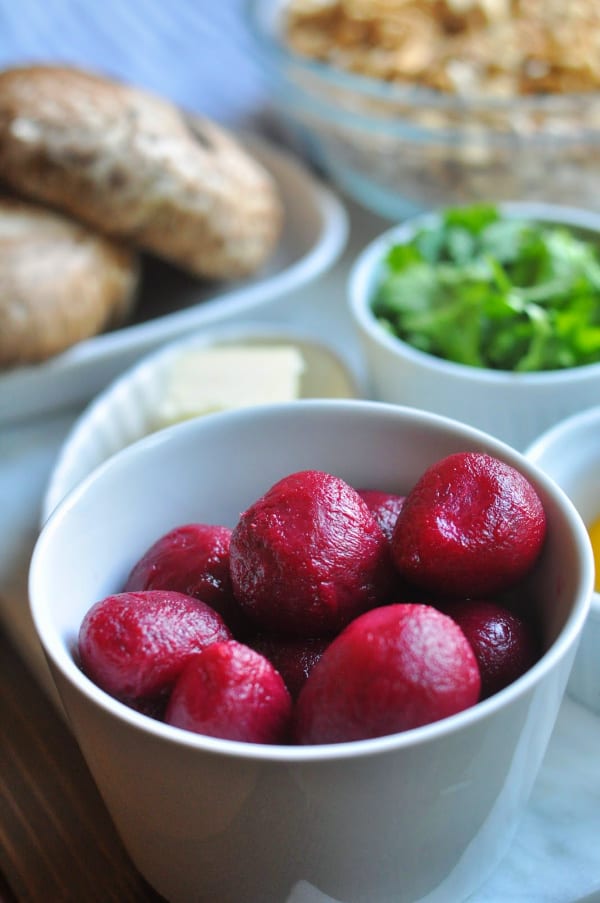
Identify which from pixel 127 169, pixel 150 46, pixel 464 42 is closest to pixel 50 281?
pixel 127 169

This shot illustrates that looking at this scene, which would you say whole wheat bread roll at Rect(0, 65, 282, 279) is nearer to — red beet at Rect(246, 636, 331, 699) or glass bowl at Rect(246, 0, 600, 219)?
glass bowl at Rect(246, 0, 600, 219)

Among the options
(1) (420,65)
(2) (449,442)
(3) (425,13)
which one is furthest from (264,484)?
(3) (425,13)

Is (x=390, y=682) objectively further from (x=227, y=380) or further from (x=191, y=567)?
(x=227, y=380)

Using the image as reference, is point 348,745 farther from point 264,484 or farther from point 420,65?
point 420,65

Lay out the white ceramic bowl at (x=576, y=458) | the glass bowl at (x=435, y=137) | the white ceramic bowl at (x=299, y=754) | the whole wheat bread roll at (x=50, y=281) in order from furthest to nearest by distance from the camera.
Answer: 1. the glass bowl at (x=435, y=137)
2. the whole wheat bread roll at (x=50, y=281)
3. the white ceramic bowl at (x=576, y=458)
4. the white ceramic bowl at (x=299, y=754)

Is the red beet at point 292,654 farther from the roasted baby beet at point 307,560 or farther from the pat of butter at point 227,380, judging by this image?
the pat of butter at point 227,380

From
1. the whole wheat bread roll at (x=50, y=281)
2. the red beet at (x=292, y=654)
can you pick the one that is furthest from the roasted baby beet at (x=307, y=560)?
the whole wheat bread roll at (x=50, y=281)
